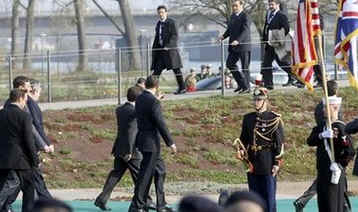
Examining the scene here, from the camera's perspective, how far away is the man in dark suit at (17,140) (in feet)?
43.8

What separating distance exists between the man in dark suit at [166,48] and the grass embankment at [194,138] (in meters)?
0.83

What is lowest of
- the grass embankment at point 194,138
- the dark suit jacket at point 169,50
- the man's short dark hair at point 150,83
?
the grass embankment at point 194,138

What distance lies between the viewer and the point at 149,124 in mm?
14898

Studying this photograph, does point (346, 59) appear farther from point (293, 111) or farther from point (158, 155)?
point (293, 111)

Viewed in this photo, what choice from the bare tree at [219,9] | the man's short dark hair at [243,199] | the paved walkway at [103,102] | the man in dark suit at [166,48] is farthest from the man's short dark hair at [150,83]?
the bare tree at [219,9]

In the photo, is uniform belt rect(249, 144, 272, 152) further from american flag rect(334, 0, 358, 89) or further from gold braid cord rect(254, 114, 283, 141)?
american flag rect(334, 0, 358, 89)

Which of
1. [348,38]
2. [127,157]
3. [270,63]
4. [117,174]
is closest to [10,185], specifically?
[127,157]

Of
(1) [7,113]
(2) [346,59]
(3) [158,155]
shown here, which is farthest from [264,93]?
(1) [7,113]

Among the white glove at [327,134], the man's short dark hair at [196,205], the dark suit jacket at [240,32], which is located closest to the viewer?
the man's short dark hair at [196,205]

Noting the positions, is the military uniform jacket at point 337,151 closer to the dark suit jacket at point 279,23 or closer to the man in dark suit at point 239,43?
the dark suit jacket at point 279,23

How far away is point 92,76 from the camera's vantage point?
3023 cm

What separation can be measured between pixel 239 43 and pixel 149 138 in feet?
29.1

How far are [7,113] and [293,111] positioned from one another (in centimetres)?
1054

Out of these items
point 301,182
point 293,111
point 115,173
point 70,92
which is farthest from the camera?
point 70,92
